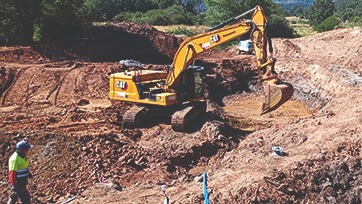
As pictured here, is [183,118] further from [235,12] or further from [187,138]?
[235,12]

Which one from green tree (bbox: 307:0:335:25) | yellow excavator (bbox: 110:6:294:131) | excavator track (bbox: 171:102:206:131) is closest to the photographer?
yellow excavator (bbox: 110:6:294:131)

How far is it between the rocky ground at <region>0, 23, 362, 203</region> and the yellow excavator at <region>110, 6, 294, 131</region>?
511 millimetres

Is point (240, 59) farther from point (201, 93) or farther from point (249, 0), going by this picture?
point (249, 0)

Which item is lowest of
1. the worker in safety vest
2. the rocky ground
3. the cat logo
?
the rocky ground

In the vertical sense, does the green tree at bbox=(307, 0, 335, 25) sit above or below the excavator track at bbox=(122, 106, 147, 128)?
above

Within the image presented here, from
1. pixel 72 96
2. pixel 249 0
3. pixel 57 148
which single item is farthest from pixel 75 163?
pixel 249 0

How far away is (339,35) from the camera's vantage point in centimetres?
3328

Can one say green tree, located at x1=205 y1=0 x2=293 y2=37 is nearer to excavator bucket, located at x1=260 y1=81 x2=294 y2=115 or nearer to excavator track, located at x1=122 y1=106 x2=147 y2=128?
excavator track, located at x1=122 y1=106 x2=147 y2=128

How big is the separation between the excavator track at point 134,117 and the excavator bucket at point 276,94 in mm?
4005

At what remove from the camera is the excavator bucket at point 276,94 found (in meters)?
13.8

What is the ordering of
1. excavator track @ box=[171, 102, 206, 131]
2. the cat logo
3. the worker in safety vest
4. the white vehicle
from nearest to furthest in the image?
the worker in safety vest
excavator track @ box=[171, 102, 206, 131]
the cat logo
the white vehicle

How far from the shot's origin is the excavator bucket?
13.8 meters

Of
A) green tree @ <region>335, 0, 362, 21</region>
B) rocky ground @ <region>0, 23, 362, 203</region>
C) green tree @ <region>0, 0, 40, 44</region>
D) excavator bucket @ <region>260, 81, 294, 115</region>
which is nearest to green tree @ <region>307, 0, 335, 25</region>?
green tree @ <region>335, 0, 362, 21</region>

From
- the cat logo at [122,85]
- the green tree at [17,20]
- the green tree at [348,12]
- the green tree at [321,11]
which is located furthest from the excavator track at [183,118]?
the green tree at [348,12]
